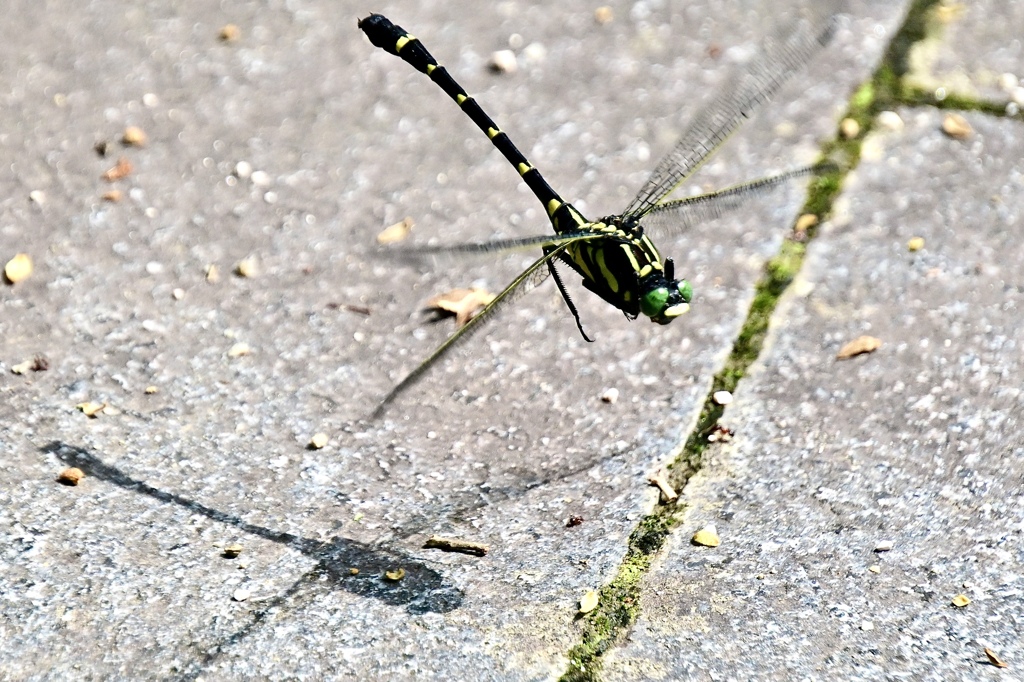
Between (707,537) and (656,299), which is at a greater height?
(656,299)

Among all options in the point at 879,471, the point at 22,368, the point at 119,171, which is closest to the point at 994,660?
the point at 879,471

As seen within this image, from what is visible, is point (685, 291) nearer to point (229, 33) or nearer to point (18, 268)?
point (18, 268)

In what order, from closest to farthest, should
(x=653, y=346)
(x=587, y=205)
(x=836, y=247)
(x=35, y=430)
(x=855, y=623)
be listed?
(x=855, y=623), (x=35, y=430), (x=653, y=346), (x=836, y=247), (x=587, y=205)

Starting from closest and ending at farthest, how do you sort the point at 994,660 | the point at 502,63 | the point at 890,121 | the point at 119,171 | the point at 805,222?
the point at 994,660, the point at 805,222, the point at 119,171, the point at 890,121, the point at 502,63

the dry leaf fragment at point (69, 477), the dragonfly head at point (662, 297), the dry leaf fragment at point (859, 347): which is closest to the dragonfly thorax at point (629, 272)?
the dragonfly head at point (662, 297)

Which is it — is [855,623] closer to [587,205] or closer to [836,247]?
[836,247]

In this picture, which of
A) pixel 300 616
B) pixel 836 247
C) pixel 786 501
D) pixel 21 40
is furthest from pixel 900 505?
pixel 21 40

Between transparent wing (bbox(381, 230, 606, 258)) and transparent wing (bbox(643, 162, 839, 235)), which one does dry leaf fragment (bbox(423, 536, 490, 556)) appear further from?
transparent wing (bbox(643, 162, 839, 235))
